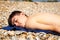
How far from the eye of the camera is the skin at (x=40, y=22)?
107 centimetres

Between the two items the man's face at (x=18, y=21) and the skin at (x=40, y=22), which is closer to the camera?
the skin at (x=40, y=22)

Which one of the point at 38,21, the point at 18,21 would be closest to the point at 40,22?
the point at 38,21

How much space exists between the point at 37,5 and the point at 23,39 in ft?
3.79

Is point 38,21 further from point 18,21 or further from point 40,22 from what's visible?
point 18,21

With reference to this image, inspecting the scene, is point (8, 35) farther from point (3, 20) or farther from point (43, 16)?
point (3, 20)

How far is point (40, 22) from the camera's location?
43.7 inches

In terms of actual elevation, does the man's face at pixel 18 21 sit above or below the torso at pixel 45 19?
below

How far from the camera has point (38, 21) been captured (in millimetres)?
1113

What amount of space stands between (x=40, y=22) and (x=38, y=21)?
0.05 ft

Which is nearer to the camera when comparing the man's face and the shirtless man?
the shirtless man

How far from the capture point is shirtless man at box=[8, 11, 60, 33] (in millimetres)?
1067

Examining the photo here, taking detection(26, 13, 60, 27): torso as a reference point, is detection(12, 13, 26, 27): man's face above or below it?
Answer: below

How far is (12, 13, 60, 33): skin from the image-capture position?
107 centimetres

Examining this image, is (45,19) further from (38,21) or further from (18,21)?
(18,21)
